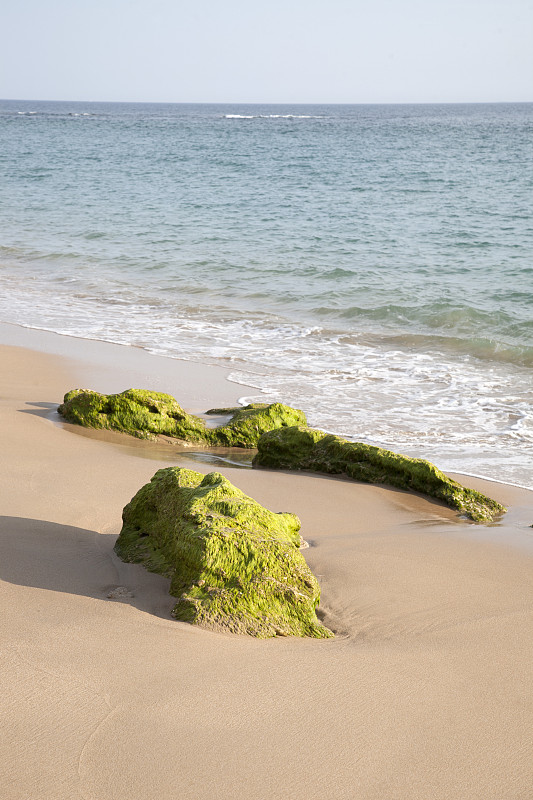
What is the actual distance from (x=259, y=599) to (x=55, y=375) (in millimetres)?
5479

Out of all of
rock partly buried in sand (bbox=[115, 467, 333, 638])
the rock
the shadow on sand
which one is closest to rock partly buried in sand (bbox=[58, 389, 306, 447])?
the shadow on sand

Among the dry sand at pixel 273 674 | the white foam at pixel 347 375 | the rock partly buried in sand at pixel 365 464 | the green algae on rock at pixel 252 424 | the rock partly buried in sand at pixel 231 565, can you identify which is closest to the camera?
the dry sand at pixel 273 674

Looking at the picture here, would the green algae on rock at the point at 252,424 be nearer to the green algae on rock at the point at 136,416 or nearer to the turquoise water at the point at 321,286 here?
the green algae on rock at the point at 136,416

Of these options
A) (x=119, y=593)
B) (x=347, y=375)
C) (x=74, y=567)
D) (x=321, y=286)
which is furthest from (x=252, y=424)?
(x=321, y=286)

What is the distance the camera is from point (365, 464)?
5.54 meters

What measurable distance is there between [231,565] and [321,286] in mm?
10813

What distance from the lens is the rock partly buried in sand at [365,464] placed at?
5.13 meters

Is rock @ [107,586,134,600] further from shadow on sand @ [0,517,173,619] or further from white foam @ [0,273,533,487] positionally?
white foam @ [0,273,533,487]

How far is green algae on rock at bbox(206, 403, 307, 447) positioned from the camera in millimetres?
6219

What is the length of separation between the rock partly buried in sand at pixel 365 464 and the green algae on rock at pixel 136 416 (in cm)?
77

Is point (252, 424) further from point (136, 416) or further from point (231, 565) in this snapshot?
point (231, 565)

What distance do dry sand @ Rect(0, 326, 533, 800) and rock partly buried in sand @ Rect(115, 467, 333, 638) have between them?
0.09m

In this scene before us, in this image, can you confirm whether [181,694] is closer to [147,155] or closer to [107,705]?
[107,705]

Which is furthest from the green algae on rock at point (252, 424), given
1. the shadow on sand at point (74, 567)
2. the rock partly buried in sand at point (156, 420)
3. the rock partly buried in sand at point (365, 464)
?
the shadow on sand at point (74, 567)
